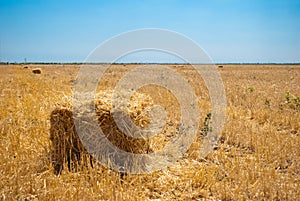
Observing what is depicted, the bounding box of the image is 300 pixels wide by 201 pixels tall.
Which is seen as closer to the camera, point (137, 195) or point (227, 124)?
point (137, 195)

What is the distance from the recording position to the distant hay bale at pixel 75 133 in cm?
550

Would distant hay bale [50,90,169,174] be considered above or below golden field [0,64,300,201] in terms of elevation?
above

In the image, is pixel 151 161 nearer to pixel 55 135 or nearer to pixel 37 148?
pixel 55 135

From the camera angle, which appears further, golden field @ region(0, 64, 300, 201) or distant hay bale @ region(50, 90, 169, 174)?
distant hay bale @ region(50, 90, 169, 174)

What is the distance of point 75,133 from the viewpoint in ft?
18.4

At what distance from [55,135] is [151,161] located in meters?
1.82

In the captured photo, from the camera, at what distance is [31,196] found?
4.31 metres

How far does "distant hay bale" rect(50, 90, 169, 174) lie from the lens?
5.50 meters

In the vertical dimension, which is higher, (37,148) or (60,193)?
(37,148)

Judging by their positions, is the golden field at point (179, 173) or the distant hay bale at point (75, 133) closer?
the golden field at point (179, 173)

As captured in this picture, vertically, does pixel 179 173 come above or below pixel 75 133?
below

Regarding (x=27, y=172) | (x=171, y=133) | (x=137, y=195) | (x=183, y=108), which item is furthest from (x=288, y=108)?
(x=27, y=172)

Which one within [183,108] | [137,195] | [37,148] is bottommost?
[137,195]

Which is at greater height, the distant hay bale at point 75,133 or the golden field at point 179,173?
the distant hay bale at point 75,133
